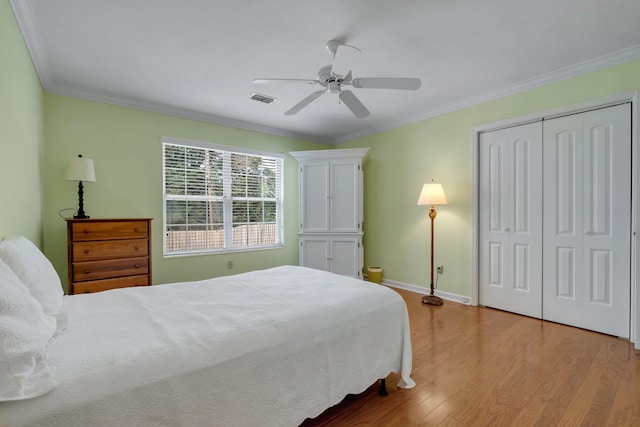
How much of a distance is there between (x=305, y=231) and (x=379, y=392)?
299 cm

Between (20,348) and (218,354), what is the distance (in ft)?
2.01

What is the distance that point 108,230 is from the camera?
9.41 ft

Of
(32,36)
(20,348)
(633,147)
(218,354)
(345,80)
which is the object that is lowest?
(218,354)

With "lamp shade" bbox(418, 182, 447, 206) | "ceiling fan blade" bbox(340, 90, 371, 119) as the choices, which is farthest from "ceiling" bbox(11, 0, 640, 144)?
"lamp shade" bbox(418, 182, 447, 206)

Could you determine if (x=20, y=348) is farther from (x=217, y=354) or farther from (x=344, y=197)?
(x=344, y=197)

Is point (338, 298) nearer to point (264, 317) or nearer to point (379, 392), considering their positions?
point (264, 317)

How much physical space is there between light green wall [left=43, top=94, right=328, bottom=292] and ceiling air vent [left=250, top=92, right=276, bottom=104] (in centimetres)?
99

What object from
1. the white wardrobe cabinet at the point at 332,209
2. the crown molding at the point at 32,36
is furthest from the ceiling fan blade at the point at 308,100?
the crown molding at the point at 32,36

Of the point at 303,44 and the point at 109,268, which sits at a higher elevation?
the point at 303,44

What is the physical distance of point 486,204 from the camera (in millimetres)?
3449

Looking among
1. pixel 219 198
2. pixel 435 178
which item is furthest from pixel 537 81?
pixel 219 198

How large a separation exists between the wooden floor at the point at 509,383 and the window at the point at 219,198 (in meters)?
2.79

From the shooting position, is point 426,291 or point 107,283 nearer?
point 107,283

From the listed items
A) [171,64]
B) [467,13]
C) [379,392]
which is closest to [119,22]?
[171,64]
